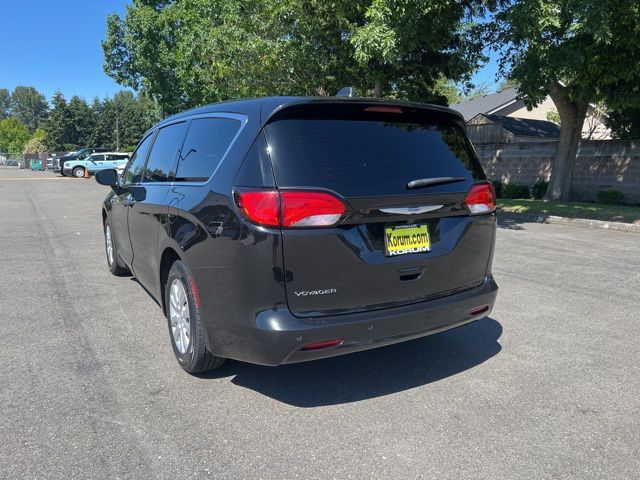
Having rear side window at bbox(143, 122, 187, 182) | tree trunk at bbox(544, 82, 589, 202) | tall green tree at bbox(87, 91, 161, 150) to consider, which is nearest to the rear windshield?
rear side window at bbox(143, 122, 187, 182)

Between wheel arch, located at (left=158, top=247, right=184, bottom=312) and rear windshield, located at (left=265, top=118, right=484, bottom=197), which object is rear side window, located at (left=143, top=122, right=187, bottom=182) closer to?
wheel arch, located at (left=158, top=247, right=184, bottom=312)

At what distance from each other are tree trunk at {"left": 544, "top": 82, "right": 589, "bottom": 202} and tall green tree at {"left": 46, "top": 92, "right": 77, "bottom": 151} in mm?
78464

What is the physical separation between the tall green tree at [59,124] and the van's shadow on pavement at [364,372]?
3358 inches

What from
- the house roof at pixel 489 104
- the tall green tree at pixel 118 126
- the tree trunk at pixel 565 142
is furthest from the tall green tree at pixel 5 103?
the tree trunk at pixel 565 142

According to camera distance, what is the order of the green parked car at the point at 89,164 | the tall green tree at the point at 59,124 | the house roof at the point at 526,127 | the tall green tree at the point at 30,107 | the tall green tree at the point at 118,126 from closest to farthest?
the house roof at the point at 526,127 → the green parked car at the point at 89,164 → the tall green tree at the point at 59,124 → the tall green tree at the point at 118,126 → the tall green tree at the point at 30,107

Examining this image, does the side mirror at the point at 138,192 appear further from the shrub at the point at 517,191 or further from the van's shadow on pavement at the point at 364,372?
the shrub at the point at 517,191

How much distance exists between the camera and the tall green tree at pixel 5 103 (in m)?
187

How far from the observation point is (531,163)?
19.9m

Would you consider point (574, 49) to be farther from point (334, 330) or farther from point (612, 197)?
point (334, 330)

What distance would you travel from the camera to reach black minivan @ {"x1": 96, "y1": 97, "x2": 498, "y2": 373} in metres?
2.78

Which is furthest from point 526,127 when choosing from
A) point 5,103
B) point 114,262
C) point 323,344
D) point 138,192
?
point 5,103

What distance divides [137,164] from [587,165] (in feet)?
55.9

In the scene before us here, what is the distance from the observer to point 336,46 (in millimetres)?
14703

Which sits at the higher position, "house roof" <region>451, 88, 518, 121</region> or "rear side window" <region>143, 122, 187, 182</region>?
"house roof" <region>451, 88, 518, 121</region>
